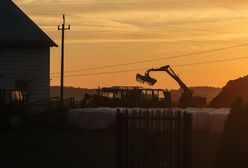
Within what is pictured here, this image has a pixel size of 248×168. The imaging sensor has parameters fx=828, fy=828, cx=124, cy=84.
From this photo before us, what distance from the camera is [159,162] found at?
21.2 meters

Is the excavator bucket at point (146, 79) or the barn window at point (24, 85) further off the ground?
the excavator bucket at point (146, 79)

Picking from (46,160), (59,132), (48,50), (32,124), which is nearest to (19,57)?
(48,50)

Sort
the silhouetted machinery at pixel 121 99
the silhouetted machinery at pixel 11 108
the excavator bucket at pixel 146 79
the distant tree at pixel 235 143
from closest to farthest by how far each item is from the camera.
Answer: the distant tree at pixel 235 143, the silhouetted machinery at pixel 11 108, the silhouetted machinery at pixel 121 99, the excavator bucket at pixel 146 79

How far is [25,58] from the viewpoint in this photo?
53.5 metres

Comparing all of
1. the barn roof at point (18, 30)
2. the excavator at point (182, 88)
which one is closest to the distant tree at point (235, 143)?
the barn roof at point (18, 30)

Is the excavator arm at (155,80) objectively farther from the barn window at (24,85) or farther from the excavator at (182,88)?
the barn window at (24,85)

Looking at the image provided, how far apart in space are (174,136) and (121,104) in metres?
39.5

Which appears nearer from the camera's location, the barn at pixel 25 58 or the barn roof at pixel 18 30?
the barn at pixel 25 58

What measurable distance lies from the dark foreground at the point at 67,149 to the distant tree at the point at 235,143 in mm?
8033

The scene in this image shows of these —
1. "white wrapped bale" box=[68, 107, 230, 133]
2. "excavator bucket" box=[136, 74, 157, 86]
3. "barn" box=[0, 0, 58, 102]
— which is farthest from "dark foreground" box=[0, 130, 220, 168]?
"excavator bucket" box=[136, 74, 157, 86]

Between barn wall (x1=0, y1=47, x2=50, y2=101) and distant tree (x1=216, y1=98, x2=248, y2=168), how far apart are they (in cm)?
3768

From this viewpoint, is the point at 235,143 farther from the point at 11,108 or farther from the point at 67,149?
the point at 11,108

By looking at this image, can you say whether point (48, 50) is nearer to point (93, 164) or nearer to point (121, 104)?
point (121, 104)

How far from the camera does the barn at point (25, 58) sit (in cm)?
5300
